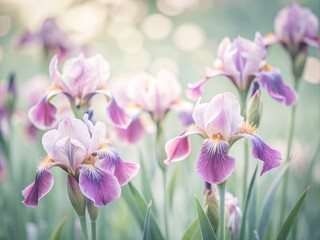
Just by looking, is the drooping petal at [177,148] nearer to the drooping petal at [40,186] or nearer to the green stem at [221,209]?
the green stem at [221,209]

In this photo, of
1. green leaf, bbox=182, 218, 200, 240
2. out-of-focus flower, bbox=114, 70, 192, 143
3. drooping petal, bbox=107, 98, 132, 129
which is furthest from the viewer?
out-of-focus flower, bbox=114, 70, 192, 143

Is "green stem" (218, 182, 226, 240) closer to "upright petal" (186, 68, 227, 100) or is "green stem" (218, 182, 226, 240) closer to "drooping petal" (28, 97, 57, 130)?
"upright petal" (186, 68, 227, 100)

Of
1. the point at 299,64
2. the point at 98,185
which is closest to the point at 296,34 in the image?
the point at 299,64

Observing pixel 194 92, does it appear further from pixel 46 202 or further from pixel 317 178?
pixel 317 178

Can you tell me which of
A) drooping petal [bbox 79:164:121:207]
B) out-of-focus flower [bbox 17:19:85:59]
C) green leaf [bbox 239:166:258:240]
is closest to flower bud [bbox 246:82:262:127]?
green leaf [bbox 239:166:258:240]

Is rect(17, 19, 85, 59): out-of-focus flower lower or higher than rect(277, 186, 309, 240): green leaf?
lower

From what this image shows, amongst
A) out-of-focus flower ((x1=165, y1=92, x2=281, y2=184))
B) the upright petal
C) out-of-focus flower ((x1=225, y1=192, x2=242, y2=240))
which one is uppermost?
out-of-focus flower ((x1=165, y1=92, x2=281, y2=184))

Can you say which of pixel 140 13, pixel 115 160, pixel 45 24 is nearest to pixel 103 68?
pixel 115 160

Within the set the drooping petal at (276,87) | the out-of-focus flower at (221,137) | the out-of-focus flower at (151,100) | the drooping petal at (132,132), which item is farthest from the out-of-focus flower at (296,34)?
the out-of-focus flower at (221,137)
